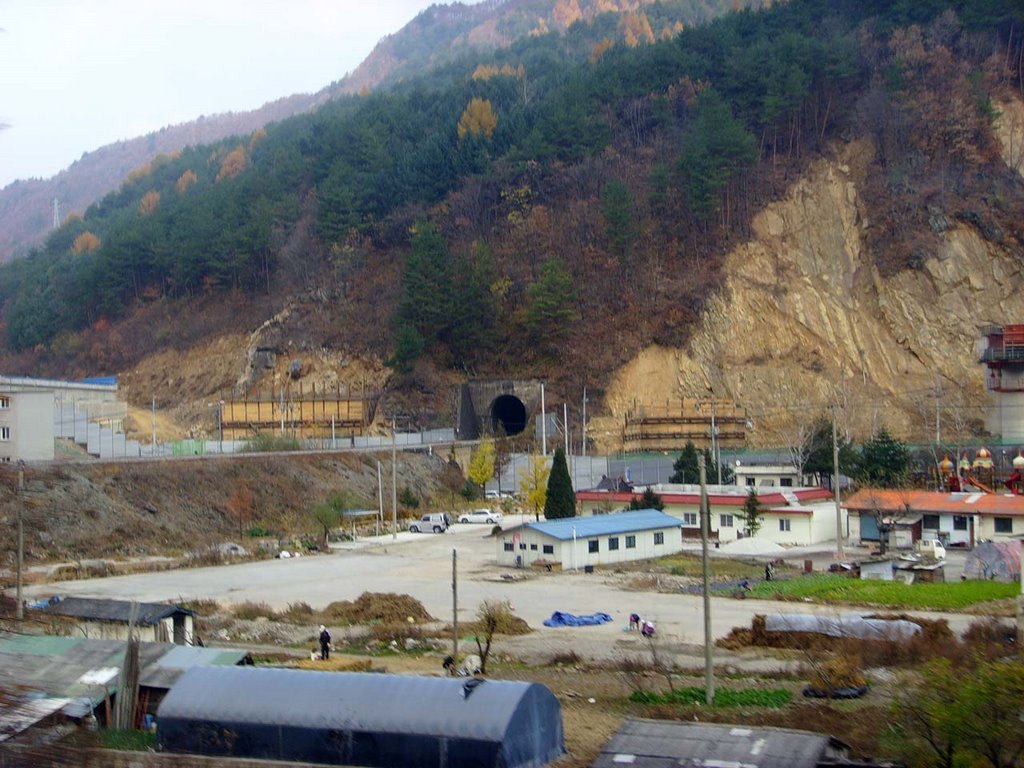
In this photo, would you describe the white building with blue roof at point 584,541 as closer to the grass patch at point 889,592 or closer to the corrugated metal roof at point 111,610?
the grass patch at point 889,592

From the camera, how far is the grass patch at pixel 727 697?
58.0 feet

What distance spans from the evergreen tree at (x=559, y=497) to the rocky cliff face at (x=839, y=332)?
18.5 m

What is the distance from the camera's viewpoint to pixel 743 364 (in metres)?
63.3

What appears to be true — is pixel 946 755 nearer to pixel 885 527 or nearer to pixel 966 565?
pixel 966 565

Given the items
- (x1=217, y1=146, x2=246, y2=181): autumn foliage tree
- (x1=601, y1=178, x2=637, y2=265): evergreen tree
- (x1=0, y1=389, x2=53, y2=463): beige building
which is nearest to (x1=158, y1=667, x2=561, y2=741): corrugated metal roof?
(x1=0, y1=389, x2=53, y2=463): beige building

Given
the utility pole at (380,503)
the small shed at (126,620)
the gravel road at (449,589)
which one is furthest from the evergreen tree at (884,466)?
the small shed at (126,620)

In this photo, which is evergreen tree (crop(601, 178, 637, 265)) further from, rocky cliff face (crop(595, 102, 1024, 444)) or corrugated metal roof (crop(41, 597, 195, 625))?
corrugated metal roof (crop(41, 597, 195, 625))

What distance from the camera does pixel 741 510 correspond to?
41.6 metres

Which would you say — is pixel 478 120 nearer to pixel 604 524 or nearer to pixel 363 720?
pixel 604 524

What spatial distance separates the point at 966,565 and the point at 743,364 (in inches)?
1278

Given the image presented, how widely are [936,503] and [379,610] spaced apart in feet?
64.8

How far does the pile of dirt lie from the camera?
89.7 feet

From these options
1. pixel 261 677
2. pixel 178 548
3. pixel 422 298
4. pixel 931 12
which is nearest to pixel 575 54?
pixel 931 12

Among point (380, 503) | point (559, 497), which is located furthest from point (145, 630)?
point (380, 503)
